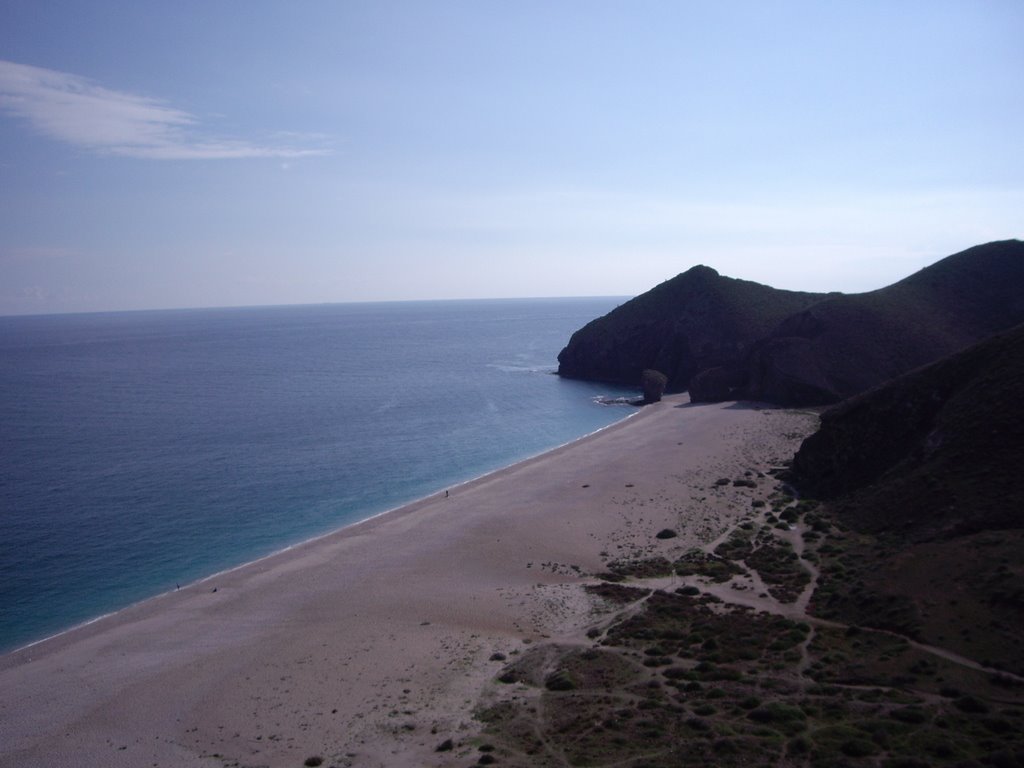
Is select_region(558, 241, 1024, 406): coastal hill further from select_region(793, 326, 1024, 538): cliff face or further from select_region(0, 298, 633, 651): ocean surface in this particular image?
select_region(793, 326, 1024, 538): cliff face

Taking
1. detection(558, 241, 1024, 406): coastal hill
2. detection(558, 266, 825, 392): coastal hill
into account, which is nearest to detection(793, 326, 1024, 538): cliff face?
detection(558, 241, 1024, 406): coastal hill

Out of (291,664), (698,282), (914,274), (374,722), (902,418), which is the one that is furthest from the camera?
(698,282)

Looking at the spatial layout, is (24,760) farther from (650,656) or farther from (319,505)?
(319,505)

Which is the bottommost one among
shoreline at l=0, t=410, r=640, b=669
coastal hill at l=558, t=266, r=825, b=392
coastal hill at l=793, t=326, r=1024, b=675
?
shoreline at l=0, t=410, r=640, b=669

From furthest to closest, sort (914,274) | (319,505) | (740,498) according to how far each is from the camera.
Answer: (914,274)
(319,505)
(740,498)

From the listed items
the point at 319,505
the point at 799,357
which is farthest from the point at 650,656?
the point at 799,357
